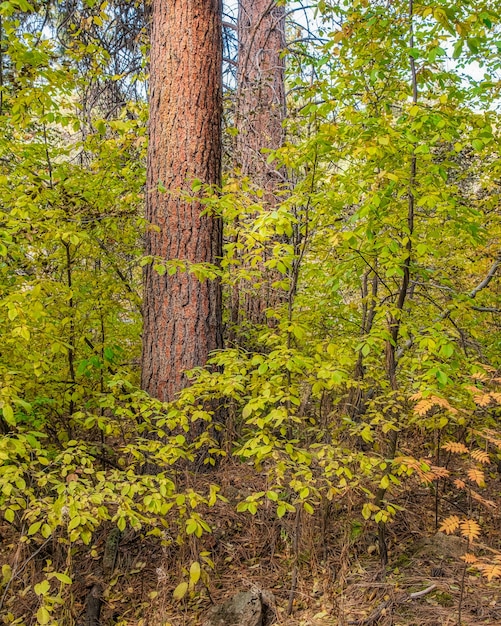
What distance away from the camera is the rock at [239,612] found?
8.79 feet

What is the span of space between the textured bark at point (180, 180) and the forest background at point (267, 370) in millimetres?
26

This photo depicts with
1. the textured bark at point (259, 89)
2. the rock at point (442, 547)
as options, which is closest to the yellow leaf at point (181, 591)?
the rock at point (442, 547)

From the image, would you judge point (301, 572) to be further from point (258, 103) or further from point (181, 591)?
point (258, 103)

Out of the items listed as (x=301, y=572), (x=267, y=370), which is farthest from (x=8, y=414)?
(x=301, y=572)

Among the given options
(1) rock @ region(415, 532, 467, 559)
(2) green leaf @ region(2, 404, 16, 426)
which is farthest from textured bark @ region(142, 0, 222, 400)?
(1) rock @ region(415, 532, 467, 559)

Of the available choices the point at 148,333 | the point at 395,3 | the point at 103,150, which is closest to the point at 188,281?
the point at 148,333

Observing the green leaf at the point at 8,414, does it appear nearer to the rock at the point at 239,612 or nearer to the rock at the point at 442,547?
the rock at the point at 239,612

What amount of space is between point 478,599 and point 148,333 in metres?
2.83

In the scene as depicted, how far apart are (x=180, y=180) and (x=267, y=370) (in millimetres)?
1759

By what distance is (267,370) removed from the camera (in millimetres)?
3201

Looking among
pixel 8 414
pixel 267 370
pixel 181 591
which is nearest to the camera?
pixel 8 414

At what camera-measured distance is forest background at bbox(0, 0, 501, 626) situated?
263 centimetres

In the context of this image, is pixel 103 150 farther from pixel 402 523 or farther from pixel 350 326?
pixel 402 523

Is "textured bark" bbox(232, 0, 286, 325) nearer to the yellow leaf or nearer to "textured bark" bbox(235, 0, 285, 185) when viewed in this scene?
"textured bark" bbox(235, 0, 285, 185)
